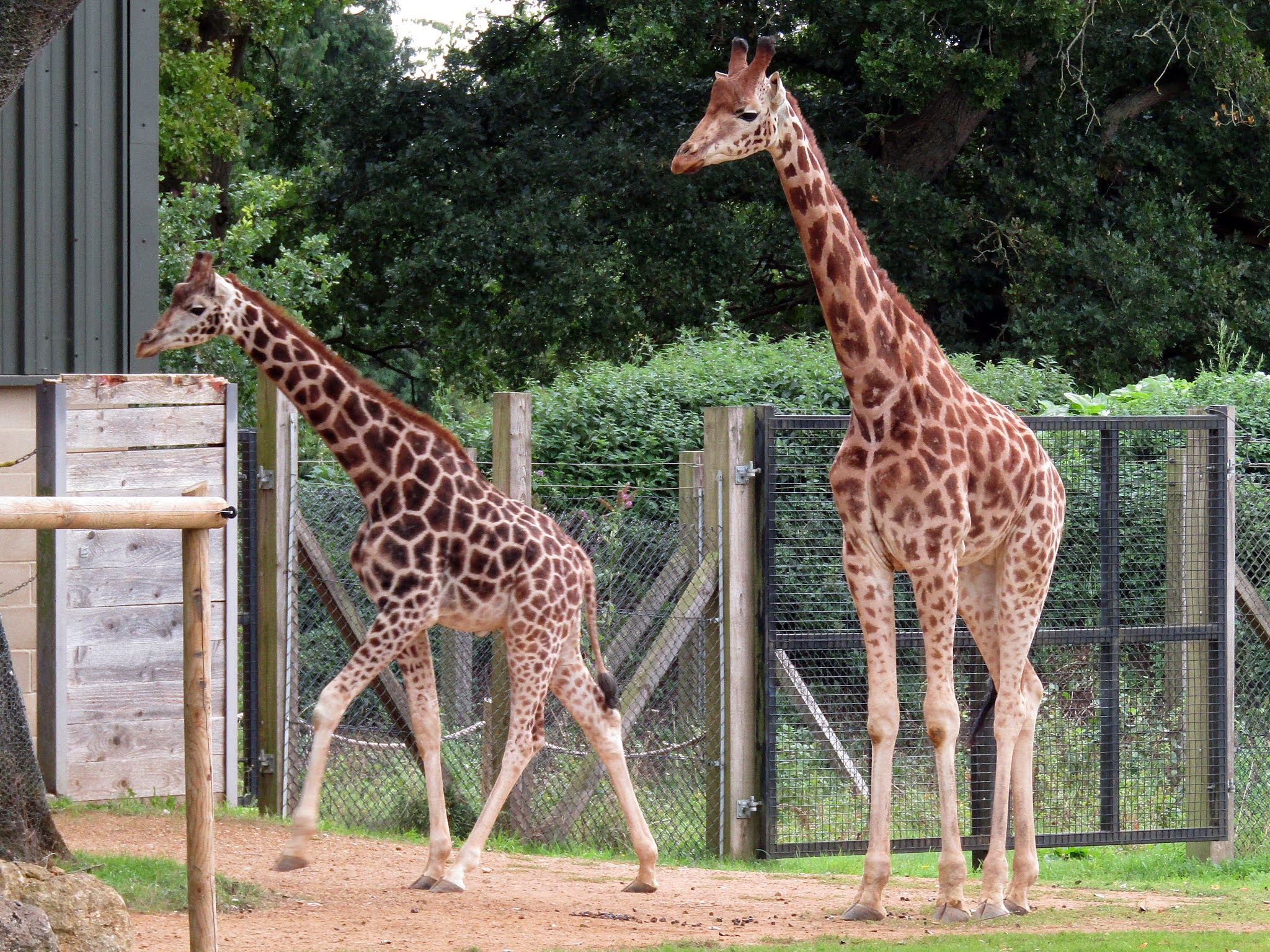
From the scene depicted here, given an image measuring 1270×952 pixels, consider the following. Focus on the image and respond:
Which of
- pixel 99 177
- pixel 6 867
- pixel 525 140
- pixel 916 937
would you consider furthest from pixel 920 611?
pixel 525 140

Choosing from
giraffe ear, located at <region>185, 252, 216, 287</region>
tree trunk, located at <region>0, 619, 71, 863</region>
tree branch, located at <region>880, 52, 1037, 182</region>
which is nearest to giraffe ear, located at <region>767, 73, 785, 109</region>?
giraffe ear, located at <region>185, 252, 216, 287</region>

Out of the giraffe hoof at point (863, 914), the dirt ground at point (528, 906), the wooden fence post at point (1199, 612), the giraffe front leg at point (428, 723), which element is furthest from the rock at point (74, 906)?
the wooden fence post at point (1199, 612)

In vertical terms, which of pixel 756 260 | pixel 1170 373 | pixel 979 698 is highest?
pixel 756 260

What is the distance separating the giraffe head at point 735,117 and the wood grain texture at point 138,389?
353 cm

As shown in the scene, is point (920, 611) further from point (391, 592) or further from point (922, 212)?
point (922, 212)

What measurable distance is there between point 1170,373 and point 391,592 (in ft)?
43.1

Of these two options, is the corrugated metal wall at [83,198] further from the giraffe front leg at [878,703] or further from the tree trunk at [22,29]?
the giraffe front leg at [878,703]

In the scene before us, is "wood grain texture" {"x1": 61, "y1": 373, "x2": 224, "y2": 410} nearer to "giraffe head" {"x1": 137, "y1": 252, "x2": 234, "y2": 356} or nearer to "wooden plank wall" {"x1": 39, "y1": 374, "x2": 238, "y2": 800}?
"wooden plank wall" {"x1": 39, "y1": 374, "x2": 238, "y2": 800}

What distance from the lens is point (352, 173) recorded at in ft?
60.7

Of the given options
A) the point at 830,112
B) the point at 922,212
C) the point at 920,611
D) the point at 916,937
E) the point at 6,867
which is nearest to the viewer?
the point at 6,867

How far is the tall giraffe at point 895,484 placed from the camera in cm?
597

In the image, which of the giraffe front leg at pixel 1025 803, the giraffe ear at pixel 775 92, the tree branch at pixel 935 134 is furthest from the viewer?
the tree branch at pixel 935 134

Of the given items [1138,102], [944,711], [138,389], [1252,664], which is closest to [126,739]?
[138,389]

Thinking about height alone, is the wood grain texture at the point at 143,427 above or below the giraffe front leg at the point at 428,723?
above
